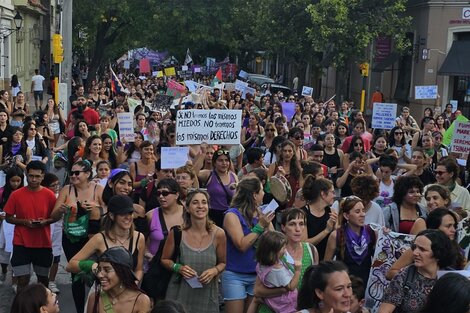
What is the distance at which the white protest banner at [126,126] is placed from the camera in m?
13.0

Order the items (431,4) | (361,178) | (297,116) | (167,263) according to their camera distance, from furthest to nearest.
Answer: (431,4)
(297,116)
(361,178)
(167,263)

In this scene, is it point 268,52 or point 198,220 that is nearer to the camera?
point 198,220

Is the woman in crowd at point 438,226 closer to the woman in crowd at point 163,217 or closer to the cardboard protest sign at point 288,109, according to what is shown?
the woman in crowd at point 163,217

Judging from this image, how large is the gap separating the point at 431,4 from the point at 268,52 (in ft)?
32.0

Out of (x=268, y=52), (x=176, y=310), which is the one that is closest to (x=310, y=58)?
(x=268, y=52)

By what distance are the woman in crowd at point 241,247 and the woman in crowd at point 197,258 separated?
0.25 m

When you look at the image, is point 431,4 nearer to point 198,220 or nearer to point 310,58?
point 310,58

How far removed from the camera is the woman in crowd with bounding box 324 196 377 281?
6.43 m

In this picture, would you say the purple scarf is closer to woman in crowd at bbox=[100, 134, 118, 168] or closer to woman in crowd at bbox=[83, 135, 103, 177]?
woman in crowd at bbox=[83, 135, 103, 177]

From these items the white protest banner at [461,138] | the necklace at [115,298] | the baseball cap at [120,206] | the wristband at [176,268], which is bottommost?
the wristband at [176,268]

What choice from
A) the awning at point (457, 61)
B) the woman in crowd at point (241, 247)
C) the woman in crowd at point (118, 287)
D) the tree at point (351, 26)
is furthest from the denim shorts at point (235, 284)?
the awning at point (457, 61)

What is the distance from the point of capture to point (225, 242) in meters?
6.18

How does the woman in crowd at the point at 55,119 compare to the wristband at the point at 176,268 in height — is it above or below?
above

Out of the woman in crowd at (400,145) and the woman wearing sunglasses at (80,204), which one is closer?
the woman wearing sunglasses at (80,204)
